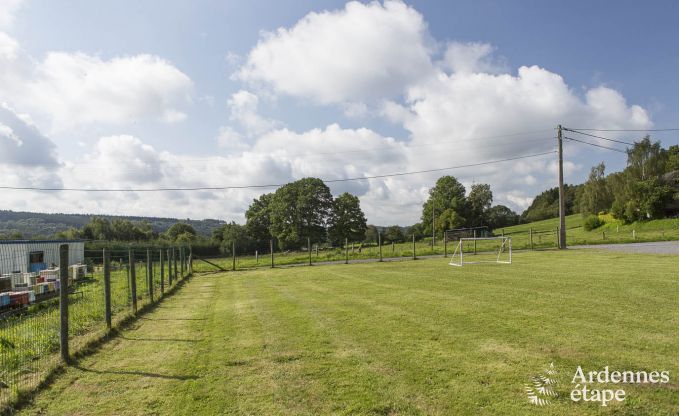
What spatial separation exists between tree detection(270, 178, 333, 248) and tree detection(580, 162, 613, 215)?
43.3 metres

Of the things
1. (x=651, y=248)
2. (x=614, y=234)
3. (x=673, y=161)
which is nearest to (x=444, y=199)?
(x=614, y=234)

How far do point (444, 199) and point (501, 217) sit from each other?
3586cm

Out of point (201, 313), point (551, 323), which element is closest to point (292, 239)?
point (201, 313)

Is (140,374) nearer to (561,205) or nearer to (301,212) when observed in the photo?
(561,205)

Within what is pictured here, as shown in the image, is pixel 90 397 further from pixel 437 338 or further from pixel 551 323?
pixel 551 323

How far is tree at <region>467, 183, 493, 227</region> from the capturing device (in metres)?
79.8

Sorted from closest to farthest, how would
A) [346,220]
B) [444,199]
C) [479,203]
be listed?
[346,220], [444,199], [479,203]

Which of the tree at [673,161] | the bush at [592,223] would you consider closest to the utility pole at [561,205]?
the bush at [592,223]

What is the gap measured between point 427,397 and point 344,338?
2.67 meters

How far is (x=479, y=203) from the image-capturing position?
86.2 metres

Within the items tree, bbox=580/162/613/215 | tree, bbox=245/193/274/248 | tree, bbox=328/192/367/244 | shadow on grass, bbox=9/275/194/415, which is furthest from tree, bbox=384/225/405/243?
shadow on grass, bbox=9/275/194/415

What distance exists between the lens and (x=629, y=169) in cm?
6088

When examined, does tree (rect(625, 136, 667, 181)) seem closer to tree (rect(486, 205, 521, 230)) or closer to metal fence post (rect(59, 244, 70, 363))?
tree (rect(486, 205, 521, 230))

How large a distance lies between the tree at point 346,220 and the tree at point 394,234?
46.6 ft
